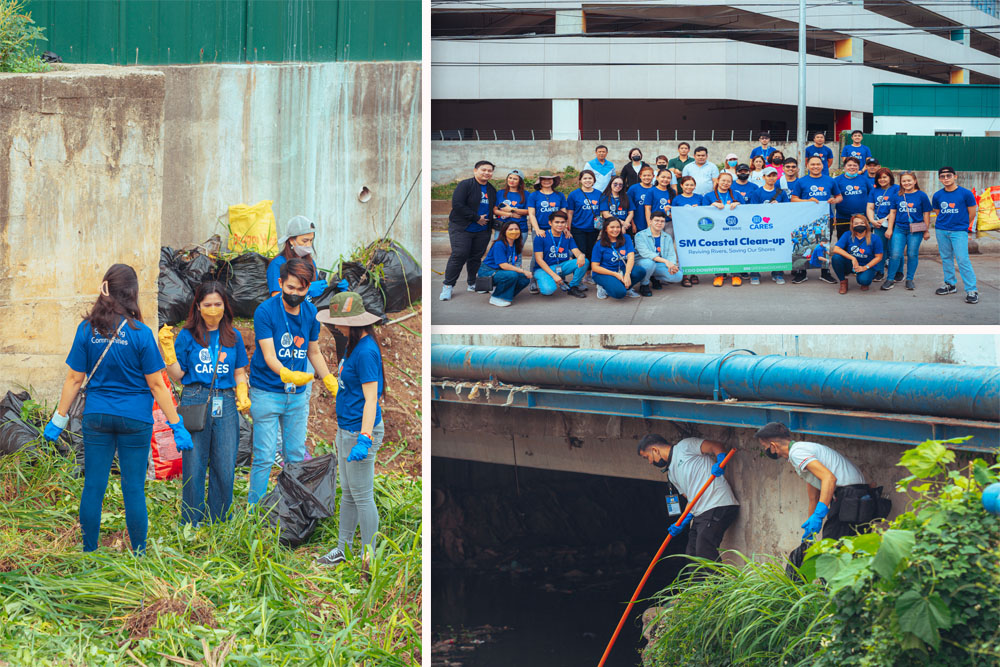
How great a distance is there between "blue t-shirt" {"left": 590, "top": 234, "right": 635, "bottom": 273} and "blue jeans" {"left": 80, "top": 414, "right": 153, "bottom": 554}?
2895 mm

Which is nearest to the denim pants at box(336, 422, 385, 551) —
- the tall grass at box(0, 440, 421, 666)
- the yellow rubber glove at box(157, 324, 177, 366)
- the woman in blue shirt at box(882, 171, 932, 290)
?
the tall grass at box(0, 440, 421, 666)

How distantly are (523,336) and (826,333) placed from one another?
1.65 metres

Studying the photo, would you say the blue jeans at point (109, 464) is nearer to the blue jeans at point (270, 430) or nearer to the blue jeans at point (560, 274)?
the blue jeans at point (270, 430)

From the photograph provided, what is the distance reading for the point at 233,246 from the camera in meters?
5.68

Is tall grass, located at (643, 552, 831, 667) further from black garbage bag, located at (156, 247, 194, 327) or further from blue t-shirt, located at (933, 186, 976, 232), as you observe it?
black garbage bag, located at (156, 247, 194, 327)

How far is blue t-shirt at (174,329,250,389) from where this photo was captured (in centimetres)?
459

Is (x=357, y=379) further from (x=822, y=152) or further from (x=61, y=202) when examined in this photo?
(x=822, y=152)

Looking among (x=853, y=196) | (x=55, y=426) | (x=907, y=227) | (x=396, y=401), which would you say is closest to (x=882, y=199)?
(x=853, y=196)

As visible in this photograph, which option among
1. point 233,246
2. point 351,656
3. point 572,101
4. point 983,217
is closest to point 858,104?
point 983,217

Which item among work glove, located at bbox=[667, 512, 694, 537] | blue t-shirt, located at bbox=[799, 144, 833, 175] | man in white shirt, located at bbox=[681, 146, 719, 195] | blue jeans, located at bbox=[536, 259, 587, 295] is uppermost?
blue t-shirt, located at bbox=[799, 144, 833, 175]

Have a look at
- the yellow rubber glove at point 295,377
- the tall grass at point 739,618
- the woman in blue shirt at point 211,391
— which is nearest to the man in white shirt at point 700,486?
the tall grass at point 739,618

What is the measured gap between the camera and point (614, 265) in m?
5.78

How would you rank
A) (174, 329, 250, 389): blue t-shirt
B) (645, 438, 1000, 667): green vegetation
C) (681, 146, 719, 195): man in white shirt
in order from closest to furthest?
(645, 438, 1000, 667): green vegetation, (174, 329, 250, 389): blue t-shirt, (681, 146, 719, 195): man in white shirt

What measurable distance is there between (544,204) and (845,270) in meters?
2.16
